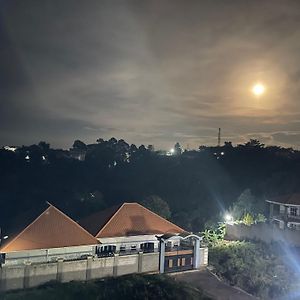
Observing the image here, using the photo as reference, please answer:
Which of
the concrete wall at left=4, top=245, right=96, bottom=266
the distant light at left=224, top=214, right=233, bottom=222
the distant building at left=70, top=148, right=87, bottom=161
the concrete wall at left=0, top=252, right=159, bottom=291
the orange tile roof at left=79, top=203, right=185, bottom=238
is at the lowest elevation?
the concrete wall at left=0, top=252, right=159, bottom=291

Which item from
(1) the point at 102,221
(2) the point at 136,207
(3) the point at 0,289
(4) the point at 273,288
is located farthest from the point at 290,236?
(3) the point at 0,289

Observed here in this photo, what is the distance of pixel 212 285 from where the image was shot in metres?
27.8

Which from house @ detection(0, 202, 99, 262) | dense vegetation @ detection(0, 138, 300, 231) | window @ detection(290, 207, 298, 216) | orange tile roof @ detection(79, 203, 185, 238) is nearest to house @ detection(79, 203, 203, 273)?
orange tile roof @ detection(79, 203, 185, 238)

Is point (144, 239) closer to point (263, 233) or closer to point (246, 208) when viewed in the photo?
point (263, 233)

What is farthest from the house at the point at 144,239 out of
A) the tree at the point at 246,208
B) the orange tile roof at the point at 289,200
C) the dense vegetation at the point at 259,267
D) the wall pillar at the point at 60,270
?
the orange tile roof at the point at 289,200

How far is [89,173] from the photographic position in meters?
86.6

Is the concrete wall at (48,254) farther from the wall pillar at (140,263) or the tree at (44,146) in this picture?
the tree at (44,146)

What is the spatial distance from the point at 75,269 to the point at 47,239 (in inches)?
111

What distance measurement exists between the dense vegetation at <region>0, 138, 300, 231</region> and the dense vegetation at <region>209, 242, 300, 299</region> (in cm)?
1115

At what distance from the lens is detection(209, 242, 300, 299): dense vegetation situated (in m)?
28.1

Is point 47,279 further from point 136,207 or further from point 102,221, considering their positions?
point 136,207

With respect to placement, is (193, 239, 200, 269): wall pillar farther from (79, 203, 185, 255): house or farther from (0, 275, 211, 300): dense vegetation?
(0, 275, 211, 300): dense vegetation

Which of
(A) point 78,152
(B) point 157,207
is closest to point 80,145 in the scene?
(A) point 78,152

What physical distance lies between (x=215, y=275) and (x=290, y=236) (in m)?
10.1
